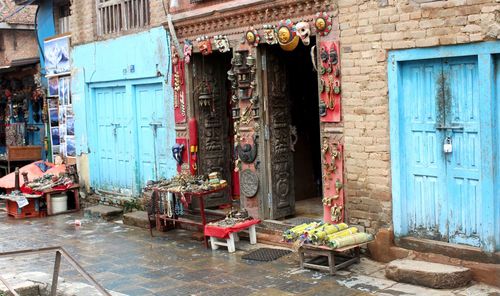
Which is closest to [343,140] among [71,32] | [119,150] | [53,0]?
[119,150]

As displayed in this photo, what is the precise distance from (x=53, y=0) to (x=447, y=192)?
41.8ft

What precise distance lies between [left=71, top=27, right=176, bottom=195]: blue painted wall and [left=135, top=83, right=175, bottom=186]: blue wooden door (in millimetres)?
132

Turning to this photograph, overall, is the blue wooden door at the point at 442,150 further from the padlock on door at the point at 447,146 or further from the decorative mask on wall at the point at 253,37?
the decorative mask on wall at the point at 253,37

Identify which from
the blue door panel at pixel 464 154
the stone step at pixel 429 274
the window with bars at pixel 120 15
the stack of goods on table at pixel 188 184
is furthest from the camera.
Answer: the window with bars at pixel 120 15

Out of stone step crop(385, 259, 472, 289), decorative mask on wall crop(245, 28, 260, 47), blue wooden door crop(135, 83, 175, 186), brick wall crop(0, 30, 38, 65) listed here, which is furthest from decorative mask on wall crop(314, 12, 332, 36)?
brick wall crop(0, 30, 38, 65)

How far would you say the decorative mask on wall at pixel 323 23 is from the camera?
9086 mm

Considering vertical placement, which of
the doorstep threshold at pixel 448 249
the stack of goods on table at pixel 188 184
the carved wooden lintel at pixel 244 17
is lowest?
the doorstep threshold at pixel 448 249

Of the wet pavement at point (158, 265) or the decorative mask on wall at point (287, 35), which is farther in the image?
the decorative mask on wall at point (287, 35)

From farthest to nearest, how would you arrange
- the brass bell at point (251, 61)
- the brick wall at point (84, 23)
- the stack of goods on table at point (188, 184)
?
the brick wall at point (84, 23) → the stack of goods on table at point (188, 184) → the brass bell at point (251, 61)

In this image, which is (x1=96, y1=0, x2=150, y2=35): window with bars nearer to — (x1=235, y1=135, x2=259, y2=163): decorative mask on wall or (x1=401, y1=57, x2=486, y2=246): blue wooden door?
(x1=235, y1=135, x2=259, y2=163): decorative mask on wall

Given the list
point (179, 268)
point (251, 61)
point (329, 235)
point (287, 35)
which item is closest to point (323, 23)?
point (287, 35)

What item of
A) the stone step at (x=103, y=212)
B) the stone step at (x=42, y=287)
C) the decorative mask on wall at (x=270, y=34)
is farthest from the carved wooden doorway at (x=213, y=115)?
the stone step at (x=42, y=287)

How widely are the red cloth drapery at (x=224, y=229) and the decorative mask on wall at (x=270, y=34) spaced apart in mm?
2837

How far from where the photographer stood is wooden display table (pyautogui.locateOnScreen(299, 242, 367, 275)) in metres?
8.23
